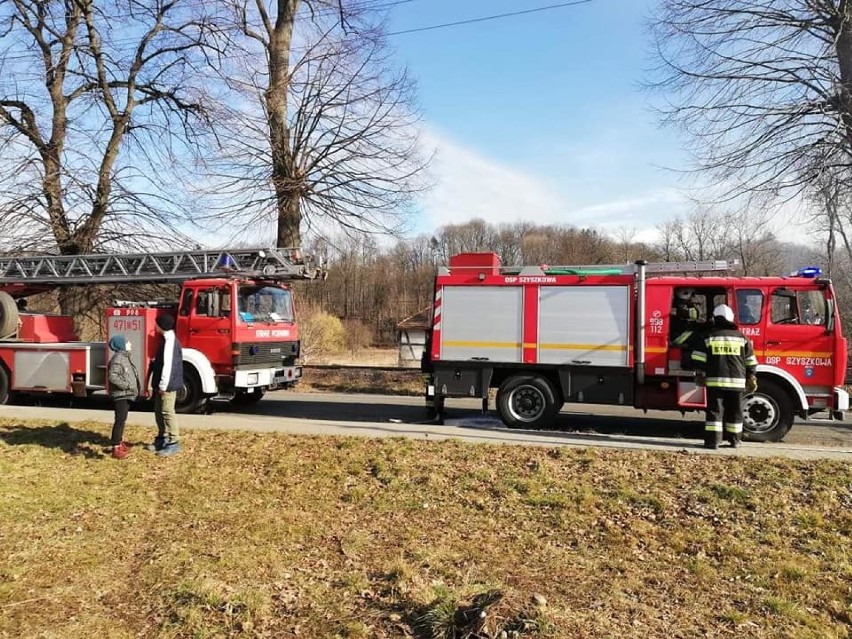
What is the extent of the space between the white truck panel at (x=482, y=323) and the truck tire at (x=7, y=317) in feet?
29.0

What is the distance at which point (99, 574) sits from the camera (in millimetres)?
4688

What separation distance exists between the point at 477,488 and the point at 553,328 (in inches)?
174

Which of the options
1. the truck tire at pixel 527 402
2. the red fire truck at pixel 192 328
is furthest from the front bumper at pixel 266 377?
the truck tire at pixel 527 402

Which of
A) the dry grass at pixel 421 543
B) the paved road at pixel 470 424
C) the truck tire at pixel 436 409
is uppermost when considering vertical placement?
the truck tire at pixel 436 409

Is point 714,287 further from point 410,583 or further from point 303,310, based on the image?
point 303,310

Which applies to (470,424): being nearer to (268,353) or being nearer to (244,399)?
(268,353)

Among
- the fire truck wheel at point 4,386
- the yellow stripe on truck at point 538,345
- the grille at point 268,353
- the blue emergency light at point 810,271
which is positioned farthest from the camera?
the fire truck wheel at point 4,386

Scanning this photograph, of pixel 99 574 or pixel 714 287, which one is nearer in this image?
pixel 99 574

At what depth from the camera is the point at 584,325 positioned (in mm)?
9984

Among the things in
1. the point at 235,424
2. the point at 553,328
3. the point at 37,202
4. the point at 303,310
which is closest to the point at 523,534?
the point at 553,328

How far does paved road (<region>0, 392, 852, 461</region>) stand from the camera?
8523 mm

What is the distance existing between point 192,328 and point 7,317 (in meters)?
4.21

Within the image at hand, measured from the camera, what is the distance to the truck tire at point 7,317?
12.9 metres

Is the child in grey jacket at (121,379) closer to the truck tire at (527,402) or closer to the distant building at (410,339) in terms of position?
the truck tire at (527,402)
